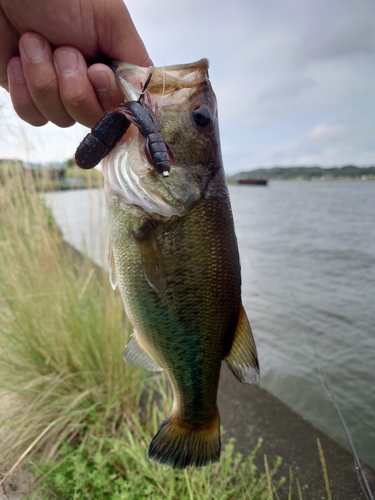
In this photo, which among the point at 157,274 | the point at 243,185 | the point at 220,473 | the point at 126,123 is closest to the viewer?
the point at 126,123

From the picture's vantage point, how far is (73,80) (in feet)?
4.75

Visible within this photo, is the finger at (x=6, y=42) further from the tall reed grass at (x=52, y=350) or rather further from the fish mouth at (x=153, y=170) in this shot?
the tall reed grass at (x=52, y=350)

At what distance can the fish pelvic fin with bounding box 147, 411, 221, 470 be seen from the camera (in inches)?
64.3

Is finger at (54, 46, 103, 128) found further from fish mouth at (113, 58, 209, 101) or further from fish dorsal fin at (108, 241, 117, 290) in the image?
fish dorsal fin at (108, 241, 117, 290)

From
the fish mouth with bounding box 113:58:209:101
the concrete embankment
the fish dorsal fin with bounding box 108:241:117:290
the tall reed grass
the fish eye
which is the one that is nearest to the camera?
the fish mouth with bounding box 113:58:209:101

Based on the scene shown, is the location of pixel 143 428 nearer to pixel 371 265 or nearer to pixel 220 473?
pixel 220 473

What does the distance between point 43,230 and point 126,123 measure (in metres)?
2.43

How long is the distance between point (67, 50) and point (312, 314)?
6.76m

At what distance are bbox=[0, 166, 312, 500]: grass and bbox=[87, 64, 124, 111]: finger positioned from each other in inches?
85.3

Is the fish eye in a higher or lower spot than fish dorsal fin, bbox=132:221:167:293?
higher

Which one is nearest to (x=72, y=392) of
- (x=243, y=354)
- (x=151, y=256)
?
(x=243, y=354)

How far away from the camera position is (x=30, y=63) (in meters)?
1.42

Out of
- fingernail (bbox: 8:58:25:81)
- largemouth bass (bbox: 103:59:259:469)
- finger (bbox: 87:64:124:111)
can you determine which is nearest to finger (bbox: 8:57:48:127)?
fingernail (bbox: 8:58:25:81)

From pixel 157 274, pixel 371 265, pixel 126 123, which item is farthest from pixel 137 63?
pixel 371 265
